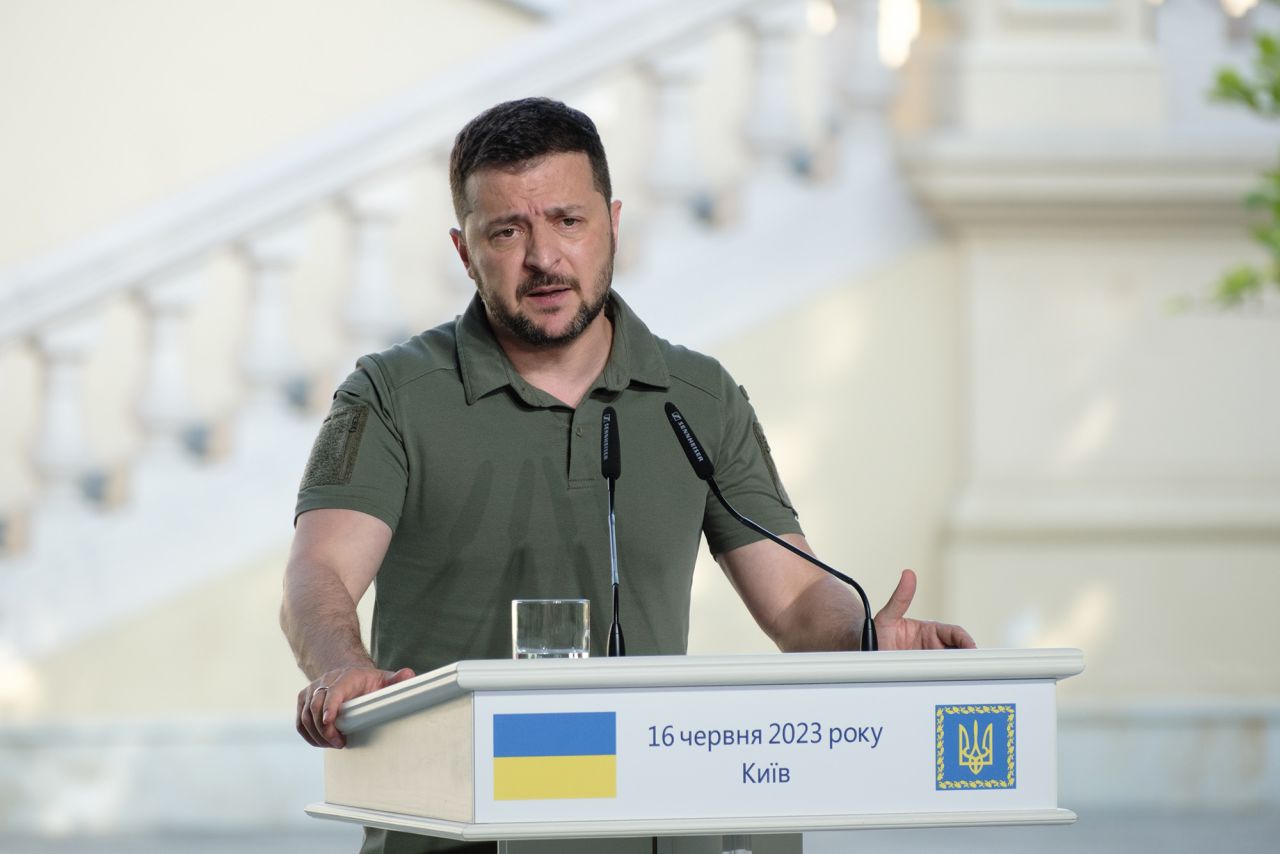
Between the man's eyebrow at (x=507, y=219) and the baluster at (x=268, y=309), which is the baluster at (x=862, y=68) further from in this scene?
the man's eyebrow at (x=507, y=219)

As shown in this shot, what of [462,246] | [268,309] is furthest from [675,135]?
[462,246]

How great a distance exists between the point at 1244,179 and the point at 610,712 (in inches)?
198

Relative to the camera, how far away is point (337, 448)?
10.1 feet

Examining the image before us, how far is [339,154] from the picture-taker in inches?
259

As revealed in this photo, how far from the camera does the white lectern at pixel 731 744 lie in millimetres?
2281

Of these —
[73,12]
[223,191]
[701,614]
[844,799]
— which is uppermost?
[73,12]

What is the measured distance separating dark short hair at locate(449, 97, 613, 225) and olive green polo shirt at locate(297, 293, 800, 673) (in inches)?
9.9

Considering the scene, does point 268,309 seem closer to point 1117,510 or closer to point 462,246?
point 1117,510

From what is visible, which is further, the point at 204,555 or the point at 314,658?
the point at 204,555

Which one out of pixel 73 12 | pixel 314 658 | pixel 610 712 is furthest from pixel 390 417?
pixel 73 12

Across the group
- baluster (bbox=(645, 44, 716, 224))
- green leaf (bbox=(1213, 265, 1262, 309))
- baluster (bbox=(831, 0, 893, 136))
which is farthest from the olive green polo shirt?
baluster (bbox=(831, 0, 893, 136))

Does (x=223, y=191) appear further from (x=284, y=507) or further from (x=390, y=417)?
(x=390, y=417)

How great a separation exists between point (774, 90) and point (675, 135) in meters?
0.36

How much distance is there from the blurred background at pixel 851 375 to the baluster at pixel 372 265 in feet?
0.03
